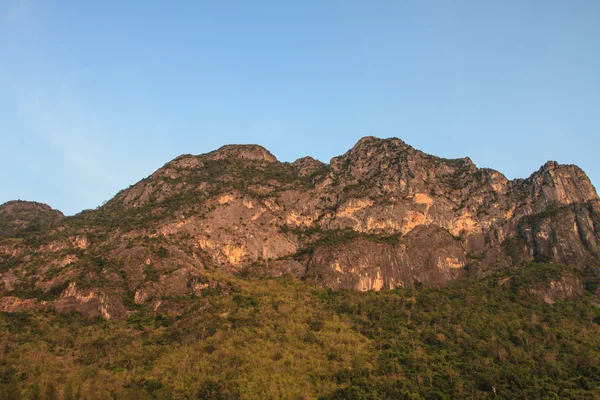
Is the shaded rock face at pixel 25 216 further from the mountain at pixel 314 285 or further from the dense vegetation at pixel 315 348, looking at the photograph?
the dense vegetation at pixel 315 348

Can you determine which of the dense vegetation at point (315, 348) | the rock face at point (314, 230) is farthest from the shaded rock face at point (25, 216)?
the dense vegetation at point (315, 348)

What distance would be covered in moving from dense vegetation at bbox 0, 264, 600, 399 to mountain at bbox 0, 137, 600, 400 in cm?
25

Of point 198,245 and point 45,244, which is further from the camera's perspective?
point 198,245

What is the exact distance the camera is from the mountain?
175ft

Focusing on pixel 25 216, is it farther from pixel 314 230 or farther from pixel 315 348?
pixel 315 348

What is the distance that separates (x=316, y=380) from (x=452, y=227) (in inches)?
2094

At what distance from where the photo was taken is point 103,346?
189 ft

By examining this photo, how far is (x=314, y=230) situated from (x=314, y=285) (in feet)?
59.7

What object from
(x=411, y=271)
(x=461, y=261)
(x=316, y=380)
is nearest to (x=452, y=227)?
(x=461, y=261)

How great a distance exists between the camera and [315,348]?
59688 mm

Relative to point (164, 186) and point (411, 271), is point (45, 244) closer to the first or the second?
point (164, 186)

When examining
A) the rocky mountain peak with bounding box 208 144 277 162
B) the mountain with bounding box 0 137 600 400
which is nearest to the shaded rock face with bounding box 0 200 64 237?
the mountain with bounding box 0 137 600 400

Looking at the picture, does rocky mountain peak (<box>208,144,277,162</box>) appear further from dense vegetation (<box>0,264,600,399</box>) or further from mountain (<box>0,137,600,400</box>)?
dense vegetation (<box>0,264,600,399</box>)

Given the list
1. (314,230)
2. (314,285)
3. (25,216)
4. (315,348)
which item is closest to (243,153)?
(314,230)
